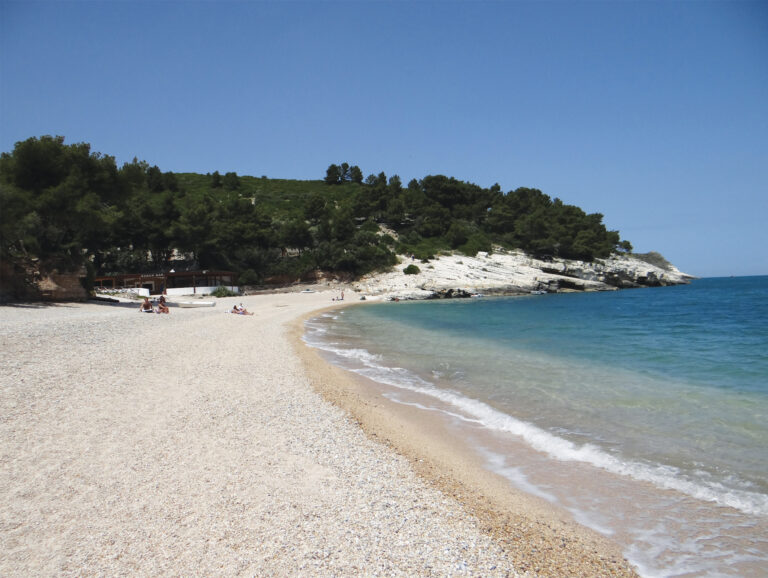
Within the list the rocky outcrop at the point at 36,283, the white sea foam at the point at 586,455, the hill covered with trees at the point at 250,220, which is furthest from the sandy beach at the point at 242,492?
the hill covered with trees at the point at 250,220

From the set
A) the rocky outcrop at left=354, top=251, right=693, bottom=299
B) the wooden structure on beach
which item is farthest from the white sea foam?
the wooden structure on beach

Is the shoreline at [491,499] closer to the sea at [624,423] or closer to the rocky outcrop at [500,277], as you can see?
the sea at [624,423]

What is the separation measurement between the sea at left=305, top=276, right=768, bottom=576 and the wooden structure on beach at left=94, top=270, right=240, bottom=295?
3167 cm

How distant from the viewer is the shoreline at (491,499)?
353 cm

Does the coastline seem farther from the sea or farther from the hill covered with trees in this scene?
the hill covered with trees

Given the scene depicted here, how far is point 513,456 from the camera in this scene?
5.93m

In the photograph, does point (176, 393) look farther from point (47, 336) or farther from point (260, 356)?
point (47, 336)

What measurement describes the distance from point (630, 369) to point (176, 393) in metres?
10.8

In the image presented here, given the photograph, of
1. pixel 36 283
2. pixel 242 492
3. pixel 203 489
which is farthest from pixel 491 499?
pixel 36 283

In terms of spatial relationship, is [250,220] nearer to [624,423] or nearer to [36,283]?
[36,283]

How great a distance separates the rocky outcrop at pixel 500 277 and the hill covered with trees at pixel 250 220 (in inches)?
110

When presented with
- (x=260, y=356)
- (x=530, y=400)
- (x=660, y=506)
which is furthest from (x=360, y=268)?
(x=660, y=506)

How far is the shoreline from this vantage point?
3533 millimetres

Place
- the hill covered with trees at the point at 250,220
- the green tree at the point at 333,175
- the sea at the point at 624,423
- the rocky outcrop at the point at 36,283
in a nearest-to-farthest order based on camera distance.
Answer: the sea at the point at 624,423, the rocky outcrop at the point at 36,283, the hill covered with trees at the point at 250,220, the green tree at the point at 333,175
